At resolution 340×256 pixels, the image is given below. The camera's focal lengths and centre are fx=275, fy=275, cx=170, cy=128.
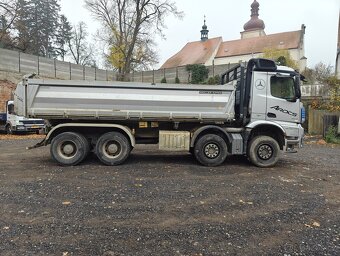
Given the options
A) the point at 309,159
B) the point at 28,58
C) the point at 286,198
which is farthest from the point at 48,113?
the point at 28,58

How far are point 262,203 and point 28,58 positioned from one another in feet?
94.6

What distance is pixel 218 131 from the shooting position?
8.08 m

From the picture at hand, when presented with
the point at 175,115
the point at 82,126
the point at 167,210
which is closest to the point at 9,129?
the point at 82,126

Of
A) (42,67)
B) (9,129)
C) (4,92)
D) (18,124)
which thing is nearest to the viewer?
(18,124)

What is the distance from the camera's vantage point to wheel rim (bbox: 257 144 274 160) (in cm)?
811

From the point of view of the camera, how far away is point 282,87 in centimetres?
799

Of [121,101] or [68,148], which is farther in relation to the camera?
[68,148]

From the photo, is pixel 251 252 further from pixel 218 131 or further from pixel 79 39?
pixel 79 39

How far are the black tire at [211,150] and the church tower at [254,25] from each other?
70025mm

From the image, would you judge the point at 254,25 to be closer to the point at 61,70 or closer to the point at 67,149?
the point at 61,70

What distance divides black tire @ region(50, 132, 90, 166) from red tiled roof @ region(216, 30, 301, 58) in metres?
52.6

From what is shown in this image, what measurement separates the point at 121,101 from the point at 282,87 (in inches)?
183

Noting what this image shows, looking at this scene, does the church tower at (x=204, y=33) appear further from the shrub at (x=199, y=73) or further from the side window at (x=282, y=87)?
the side window at (x=282, y=87)

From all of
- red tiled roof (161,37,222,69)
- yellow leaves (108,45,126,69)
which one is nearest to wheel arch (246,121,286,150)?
yellow leaves (108,45,126,69)
